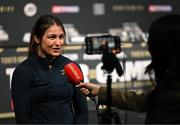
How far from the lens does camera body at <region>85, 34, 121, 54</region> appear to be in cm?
157

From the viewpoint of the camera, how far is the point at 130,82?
150 inches

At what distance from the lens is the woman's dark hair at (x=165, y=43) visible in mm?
1357

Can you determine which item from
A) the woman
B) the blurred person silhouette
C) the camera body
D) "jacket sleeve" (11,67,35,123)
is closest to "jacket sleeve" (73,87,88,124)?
the woman

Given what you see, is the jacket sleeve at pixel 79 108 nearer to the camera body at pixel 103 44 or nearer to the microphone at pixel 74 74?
the microphone at pixel 74 74

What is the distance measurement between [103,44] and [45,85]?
0.63 meters

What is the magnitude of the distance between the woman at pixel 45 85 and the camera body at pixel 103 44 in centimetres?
55

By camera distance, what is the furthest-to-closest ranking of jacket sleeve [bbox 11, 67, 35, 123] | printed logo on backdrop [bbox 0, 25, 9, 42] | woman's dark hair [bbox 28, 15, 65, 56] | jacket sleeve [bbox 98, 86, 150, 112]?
printed logo on backdrop [bbox 0, 25, 9, 42]
woman's dark hair [bbox 28, 15, 65, 56]
jacket sleeve [bbox 11, 67, 35, 123]
jacket sleeve [bbox 98, 86, 150, 112]

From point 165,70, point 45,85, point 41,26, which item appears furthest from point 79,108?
point 165,70

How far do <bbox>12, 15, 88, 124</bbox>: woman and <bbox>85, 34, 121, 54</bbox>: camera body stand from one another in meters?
0.55

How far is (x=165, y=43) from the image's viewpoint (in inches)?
53.6

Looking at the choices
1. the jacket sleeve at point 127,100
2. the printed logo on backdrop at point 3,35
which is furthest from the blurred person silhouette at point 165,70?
the printed logo on backdrop at point 3,35

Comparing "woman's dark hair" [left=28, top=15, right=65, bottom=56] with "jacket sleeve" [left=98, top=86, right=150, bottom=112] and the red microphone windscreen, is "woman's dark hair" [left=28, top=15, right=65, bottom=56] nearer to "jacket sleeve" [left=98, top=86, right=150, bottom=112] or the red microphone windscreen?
the red microphone windscreen

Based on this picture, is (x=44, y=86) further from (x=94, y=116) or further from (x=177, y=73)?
(x=94, y=116)

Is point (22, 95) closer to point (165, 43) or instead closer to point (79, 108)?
point (79, 108)
